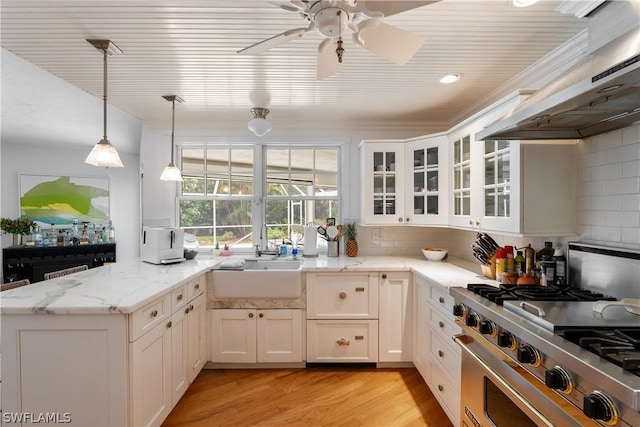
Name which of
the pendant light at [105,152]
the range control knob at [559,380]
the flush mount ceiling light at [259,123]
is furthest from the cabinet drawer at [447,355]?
the pendant light at [105,152]

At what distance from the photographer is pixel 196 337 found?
227 cm

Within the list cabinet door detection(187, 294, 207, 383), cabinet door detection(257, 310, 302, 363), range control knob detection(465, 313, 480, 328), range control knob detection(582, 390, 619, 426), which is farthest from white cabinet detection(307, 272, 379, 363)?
range control knob detection(582, 390, 619, 426)

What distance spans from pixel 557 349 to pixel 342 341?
1.76 m

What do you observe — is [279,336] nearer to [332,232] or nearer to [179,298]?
[179,298]

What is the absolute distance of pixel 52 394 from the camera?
1.42m

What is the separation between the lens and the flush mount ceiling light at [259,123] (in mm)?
2676

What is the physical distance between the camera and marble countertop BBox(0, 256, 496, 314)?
141 centimetres

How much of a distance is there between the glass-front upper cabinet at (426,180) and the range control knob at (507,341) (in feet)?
4.83

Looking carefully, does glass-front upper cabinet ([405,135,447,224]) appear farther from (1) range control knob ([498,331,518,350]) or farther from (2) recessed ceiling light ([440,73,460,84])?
(1) range control knob ([498,331,518,350])

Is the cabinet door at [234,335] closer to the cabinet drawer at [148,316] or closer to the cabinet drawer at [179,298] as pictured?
the cabinet drawer at [179,298]

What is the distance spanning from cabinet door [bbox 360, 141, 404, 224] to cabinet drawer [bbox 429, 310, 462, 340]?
1.00m

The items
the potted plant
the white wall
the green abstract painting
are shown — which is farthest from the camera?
the green abstract painting

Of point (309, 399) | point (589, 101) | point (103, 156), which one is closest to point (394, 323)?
point (309, 399)

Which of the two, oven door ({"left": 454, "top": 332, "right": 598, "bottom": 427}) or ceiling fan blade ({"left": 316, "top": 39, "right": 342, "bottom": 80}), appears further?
ceiling fan blade ({"left": 316, "top": 39, "right": 342, "bottom": 80})
